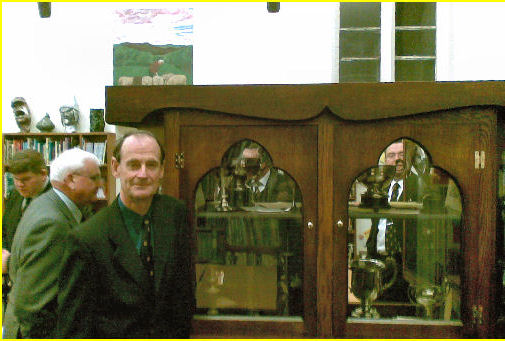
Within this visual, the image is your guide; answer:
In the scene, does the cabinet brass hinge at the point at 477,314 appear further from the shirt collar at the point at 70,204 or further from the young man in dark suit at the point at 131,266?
the shirt collar at the point at 70,204

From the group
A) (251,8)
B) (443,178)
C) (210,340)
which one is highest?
(251,8)

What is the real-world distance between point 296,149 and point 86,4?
2.65 meters

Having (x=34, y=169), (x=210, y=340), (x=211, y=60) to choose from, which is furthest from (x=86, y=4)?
(x=210, y=340)

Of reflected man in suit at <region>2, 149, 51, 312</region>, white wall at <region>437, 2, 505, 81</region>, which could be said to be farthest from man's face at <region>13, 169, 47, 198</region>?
white wall at <region>437, 2, 505, 81</region>

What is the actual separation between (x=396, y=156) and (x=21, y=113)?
10.4 feet

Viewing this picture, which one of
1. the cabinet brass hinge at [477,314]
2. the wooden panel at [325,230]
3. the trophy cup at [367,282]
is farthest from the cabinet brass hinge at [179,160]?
the cabinet brass hinge at [477,314]

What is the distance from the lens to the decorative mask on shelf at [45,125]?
345 centimetres

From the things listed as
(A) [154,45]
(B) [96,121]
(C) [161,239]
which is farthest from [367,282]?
(B) [96,121]

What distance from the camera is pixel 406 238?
1.81 metres

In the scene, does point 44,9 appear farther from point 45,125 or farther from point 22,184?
point 45,125

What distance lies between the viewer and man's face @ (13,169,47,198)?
2254mm

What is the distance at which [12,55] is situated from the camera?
11.5 ft

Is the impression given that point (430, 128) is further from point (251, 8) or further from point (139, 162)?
point (251, 8)

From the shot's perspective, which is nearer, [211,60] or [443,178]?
[443,178]
